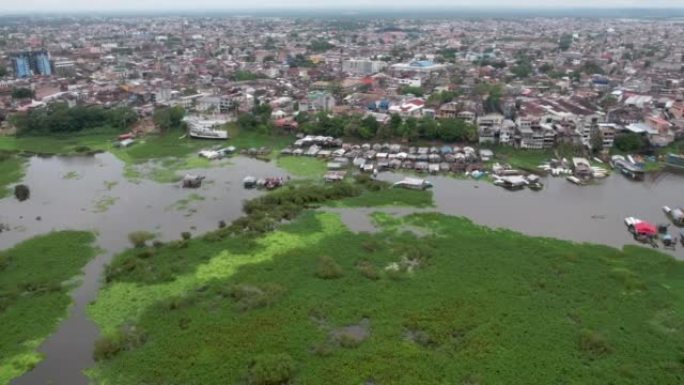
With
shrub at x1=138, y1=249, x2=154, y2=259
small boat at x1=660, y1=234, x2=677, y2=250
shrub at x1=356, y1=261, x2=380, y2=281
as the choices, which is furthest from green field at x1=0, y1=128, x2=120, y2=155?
small boat at x1=660, y1=234, x2=677, y2=250

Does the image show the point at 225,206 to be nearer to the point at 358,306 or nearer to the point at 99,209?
the point at 99,209

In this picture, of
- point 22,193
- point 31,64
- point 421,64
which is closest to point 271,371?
point 22,193

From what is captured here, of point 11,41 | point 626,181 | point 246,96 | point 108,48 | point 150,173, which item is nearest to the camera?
point 626,181

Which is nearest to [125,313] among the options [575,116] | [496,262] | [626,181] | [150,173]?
[496,262]

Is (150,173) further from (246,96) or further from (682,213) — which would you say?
(682,213)

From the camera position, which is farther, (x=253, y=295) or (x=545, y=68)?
(x=545, y=68)

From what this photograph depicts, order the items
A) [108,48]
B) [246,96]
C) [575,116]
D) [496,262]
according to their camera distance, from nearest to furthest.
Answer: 1. [496,262]
2. [575,116]
3. [246,96]
4. [108,48]
